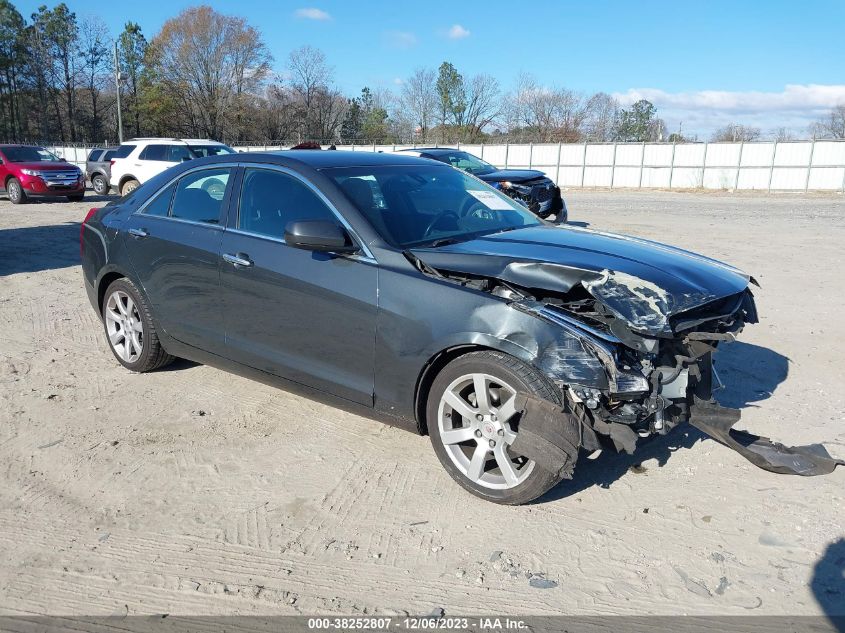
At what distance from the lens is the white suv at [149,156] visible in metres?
18.3

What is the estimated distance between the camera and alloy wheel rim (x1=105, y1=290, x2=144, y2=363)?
5.51 m

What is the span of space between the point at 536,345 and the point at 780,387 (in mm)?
3002

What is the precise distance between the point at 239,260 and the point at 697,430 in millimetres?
3239

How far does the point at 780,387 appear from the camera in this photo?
5316 mm

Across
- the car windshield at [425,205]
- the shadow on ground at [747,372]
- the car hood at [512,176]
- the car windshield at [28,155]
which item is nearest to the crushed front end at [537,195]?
the car hood at [512,176]

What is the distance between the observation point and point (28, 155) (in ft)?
68.9

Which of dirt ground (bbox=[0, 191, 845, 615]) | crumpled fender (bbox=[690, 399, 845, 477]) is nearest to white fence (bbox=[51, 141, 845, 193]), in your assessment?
dirt ground (bbox=[0, 191, 845, 615])

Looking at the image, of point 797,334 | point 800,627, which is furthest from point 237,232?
point 797,334

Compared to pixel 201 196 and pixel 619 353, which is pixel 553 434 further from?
pixel 201 196

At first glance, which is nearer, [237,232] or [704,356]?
[704,356]

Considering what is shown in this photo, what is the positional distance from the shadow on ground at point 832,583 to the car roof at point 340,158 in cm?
344

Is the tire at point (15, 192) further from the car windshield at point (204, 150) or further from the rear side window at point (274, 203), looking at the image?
the rear side window at point (274, 203)

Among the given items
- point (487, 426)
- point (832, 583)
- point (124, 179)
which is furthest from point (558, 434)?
point (124, 179)

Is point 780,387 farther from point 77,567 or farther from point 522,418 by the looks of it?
point 77,567
